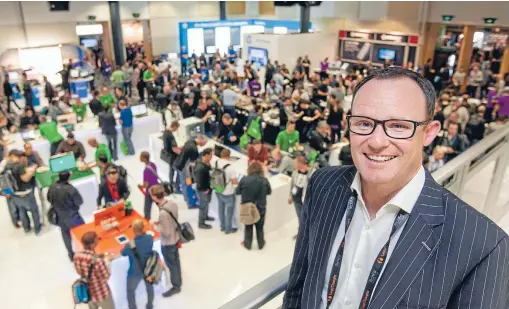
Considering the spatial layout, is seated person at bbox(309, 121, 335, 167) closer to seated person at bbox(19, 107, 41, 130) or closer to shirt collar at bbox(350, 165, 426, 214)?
shirt collar at bbox(350, 165, 426, 214)

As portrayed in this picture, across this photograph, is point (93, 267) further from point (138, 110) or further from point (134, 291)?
point (138, 110)

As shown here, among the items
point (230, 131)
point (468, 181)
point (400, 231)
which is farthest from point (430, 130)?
point (230, 131)

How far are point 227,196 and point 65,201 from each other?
230cm

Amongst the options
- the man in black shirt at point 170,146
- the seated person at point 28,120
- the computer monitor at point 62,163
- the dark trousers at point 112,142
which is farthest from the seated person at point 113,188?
the seated person at point 28,120

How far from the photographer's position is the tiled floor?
5.43 meters

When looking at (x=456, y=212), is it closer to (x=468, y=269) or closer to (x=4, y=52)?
(x=468, y=269)

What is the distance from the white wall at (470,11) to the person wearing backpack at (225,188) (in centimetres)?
1272

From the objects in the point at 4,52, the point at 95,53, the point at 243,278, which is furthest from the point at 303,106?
the point at 95,53

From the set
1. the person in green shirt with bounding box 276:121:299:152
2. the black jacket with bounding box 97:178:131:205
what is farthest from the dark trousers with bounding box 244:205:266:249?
the person in green shirt with bounding box 276:121:299:152

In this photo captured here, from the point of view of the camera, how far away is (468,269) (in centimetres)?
106

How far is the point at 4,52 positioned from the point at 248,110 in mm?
12377

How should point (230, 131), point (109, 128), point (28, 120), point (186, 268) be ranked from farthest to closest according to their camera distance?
point (28, 120)
point (109, 128)
point (230, 131)
point (186, 268)

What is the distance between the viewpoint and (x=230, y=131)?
29.9ft

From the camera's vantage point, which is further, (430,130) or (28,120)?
(28,120)
